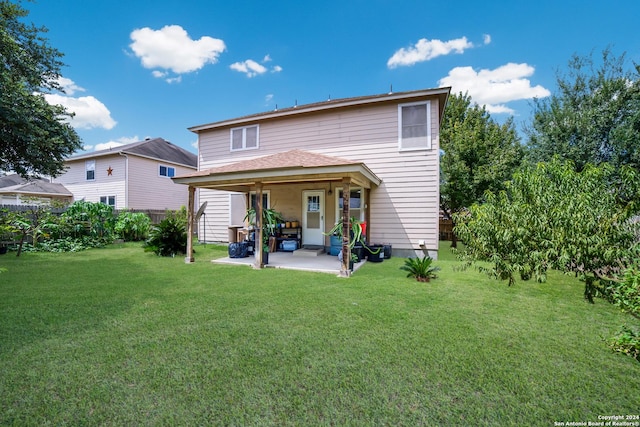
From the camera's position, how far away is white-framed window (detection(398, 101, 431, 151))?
7986 millimetres

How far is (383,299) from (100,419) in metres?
3.53

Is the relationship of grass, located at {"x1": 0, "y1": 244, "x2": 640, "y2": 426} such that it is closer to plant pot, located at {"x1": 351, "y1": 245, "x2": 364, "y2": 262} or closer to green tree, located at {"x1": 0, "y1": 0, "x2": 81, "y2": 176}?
plant pot, located at {"x1": 351, "y1": 245, "x2": 364, "y2": 262}

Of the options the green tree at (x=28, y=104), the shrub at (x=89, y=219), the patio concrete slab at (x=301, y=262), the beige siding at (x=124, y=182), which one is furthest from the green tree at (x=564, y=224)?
the beige siding at (x=124, y=182)

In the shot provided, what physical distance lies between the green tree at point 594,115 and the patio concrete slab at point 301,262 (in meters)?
8.32

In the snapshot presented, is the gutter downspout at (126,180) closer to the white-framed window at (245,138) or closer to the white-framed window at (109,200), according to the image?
the white-framed window at (109,200)

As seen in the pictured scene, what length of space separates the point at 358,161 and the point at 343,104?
192 cm

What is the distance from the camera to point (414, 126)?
8125 mm

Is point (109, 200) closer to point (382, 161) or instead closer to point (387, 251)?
point (382, 161)

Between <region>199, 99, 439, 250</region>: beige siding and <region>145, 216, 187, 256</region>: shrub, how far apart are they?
10.9 feet

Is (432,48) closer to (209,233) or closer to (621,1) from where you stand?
(621,1)

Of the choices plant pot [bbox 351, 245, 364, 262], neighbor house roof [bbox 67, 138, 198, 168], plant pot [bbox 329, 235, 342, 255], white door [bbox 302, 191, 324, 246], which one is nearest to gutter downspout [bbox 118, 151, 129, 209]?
neighbor house roof [bbox 67, 138, 198, 168]

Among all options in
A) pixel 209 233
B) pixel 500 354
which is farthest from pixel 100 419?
pixel 209 233

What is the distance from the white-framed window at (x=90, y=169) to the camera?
666 inches

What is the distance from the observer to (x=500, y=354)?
102 inches
